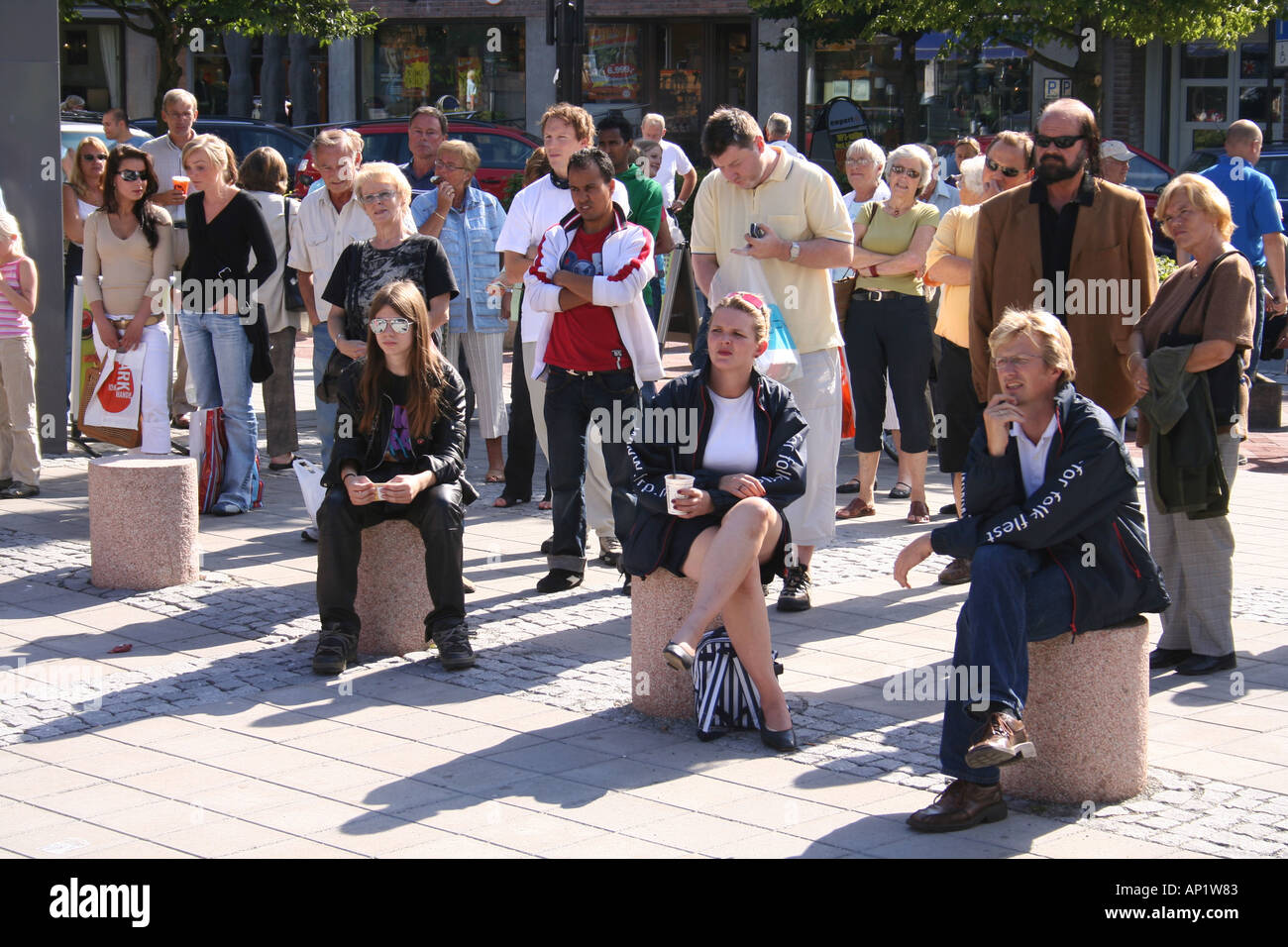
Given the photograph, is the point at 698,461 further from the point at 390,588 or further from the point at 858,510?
the point at 858,510

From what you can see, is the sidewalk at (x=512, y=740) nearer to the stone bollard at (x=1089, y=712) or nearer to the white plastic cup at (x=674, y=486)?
the stone bollard at (x=1089, y=712)

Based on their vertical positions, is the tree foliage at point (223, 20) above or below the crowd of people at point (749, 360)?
above

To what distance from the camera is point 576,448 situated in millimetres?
7867

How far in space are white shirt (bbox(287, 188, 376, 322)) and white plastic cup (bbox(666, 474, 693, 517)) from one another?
12.6 feet

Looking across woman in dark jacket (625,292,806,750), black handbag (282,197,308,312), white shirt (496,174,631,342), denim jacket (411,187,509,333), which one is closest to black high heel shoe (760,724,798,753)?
woman in dark jacket (625,292,806,750)

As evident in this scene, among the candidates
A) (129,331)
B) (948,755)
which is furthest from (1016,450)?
(129,331)

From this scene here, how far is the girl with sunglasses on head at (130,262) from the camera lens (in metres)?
9.81

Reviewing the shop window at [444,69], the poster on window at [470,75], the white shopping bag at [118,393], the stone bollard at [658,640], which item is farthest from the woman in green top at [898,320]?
the poster on window at [470,75]

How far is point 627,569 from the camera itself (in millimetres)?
5859

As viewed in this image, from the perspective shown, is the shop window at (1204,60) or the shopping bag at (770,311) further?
the shop window at (1204,60)

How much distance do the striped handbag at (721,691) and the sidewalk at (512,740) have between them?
2.8 inches

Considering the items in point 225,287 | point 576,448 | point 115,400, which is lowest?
point 576,448

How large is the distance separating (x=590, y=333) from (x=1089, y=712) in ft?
11.2

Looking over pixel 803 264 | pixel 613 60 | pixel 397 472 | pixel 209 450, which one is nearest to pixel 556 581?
pixel 397 472
